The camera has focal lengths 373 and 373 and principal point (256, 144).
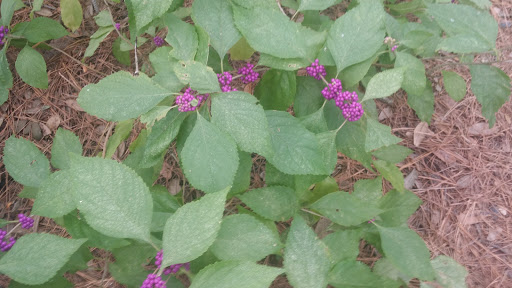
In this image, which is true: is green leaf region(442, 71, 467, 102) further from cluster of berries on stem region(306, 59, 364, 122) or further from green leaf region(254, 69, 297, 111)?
green leaf region(254, 69, 297, 111)

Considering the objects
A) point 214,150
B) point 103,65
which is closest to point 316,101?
point 214,150

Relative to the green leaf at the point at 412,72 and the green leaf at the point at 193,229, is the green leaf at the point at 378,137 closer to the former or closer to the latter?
the green leaf at the point at 412,72

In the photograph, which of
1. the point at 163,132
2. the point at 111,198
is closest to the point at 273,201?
the point at 163,132

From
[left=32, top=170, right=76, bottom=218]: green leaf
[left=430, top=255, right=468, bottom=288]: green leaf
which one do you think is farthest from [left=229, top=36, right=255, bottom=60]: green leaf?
[left=430, top=255, right=468, bottom=288]: green leaf

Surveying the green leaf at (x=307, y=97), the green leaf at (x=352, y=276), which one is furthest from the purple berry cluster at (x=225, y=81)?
the green leaf at (x=352, y=276)

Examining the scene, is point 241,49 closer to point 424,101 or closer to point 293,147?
point 293,147

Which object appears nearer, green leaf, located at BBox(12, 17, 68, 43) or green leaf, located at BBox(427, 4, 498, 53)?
green leaf, located at BBox(427, 4, 498, 53)

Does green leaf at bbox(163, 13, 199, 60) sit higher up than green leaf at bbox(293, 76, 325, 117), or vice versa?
green leaf at bbox(163, 13, 199, 60)

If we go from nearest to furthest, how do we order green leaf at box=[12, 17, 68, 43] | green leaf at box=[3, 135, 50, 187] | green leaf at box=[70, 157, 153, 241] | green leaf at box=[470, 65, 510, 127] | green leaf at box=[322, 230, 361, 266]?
1. green leaf at box=[70, 157, 153, 241]
2. green leaf at box=[322, 230, 361, 266]
3. green leaf at box=[3, 135, 50, 187]
4. green leaf at box=[470, 65, 510, 127]
5. green leaf at box=[12, 17, 68, 43]
